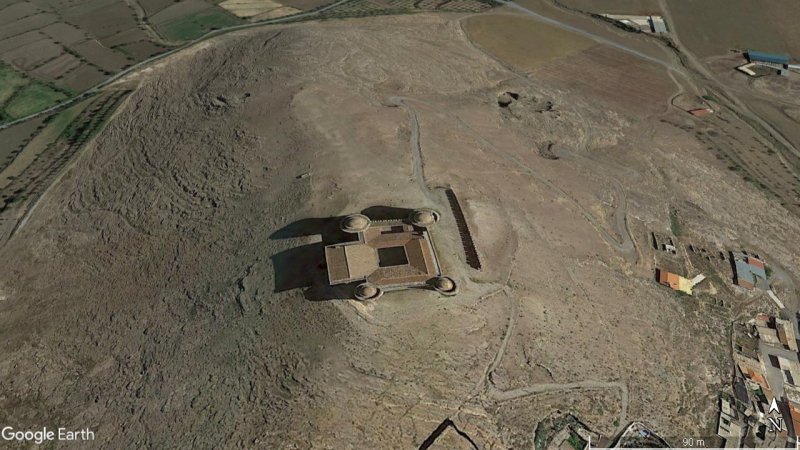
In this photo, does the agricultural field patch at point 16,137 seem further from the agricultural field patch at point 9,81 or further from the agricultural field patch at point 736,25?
the agricultural field patch at point 736,25

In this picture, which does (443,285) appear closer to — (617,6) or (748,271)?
(748,271)

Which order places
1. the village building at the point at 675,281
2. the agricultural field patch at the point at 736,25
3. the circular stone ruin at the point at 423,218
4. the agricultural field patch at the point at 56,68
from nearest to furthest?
1. the circular stone ruin at the point at 423,218
2. the village building at the point at 675,281
3. the agricultural field patch at the point at 56,68
4. the agricultural field patch at the point at 736,25

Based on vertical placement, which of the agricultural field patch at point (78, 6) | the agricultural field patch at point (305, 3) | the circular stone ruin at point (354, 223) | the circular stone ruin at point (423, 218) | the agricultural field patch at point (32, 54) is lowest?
the circular stone ruin at point (423, 218)

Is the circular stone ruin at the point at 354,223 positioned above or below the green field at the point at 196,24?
below

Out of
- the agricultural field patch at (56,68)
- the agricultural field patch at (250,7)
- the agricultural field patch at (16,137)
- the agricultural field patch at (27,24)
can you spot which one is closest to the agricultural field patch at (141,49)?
the agricultural field patch at (56,68)

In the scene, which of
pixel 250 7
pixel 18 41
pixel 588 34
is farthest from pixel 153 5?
pixel 588 34

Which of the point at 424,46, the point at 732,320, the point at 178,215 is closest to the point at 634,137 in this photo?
the point at 732,320
